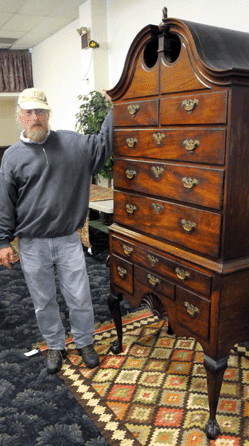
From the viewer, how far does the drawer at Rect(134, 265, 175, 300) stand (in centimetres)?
191

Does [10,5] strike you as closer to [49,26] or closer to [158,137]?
[49,26]

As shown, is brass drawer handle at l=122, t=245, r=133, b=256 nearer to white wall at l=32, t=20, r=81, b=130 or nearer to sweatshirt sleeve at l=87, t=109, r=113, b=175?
sweatshirt sleeve at l=87, t=109, r=113, b=175

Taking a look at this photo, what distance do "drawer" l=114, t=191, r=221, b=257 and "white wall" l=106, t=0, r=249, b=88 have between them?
77.5 inches

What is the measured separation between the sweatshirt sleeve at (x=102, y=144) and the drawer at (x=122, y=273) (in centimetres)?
60

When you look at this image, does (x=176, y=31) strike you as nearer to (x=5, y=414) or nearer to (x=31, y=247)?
(x=31, y=247)

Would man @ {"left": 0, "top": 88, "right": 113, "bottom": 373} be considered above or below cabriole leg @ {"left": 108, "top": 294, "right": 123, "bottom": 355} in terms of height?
above

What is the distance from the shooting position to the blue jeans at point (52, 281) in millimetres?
2236

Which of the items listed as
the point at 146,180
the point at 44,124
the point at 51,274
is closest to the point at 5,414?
the point at 51,274

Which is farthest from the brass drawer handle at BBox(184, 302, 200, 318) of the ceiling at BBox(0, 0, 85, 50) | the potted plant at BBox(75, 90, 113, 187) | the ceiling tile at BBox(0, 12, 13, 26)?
the ceiling tile at BBox(0, 12, 13, 26)

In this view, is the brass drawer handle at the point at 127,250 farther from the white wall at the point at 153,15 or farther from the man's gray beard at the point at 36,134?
the white wall at the point at 153,15

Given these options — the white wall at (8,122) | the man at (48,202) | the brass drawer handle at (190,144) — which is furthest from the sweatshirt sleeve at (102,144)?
the white wall at (8,122)

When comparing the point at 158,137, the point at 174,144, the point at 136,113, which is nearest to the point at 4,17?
the point at 136,113

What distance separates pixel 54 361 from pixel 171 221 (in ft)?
3.98

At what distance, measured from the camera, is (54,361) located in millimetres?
2330
